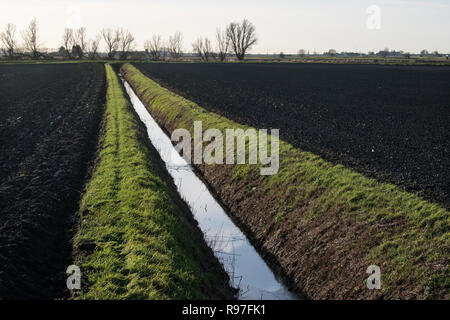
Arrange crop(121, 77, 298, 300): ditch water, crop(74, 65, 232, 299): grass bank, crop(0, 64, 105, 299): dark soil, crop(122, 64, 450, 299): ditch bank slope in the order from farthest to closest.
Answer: crop(121, 77, 298, 300): ditch water → crop(0, 64, 105, 299): dark soil → crop(122, 64, 450, 299): ditch bank slope → crop(74, 65, 232, 299): grass bank

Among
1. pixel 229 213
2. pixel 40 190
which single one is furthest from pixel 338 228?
pixel 40 190

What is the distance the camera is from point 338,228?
9.59 metres

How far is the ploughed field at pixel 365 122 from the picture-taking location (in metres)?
12.9

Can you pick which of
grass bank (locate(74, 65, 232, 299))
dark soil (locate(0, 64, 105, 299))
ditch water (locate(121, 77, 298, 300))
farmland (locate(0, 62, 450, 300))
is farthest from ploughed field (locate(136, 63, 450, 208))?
dark soil (locate(0, 64, 105, 299))

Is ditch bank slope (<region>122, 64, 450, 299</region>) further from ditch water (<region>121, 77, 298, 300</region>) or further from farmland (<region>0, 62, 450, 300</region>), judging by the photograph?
ditch water (<region>121, 77, 298, 300</region>)

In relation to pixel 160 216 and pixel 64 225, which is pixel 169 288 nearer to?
pixel 160 216

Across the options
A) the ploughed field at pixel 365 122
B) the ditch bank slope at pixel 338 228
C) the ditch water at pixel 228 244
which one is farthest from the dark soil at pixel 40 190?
the ploughed field at pixel 365 122

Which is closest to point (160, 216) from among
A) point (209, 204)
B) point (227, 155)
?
point (209, 204)

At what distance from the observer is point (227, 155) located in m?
16.5

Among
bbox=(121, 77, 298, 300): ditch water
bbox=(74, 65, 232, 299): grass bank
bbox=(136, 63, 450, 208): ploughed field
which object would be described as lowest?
bbox=(121, 77, 298, 300): ditch water

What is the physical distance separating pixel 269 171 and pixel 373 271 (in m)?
6.27

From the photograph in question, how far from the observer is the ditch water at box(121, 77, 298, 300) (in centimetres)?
912

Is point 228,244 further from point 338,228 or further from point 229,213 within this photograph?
point 338,228

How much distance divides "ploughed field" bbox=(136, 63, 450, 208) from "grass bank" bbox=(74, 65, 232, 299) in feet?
21.0
